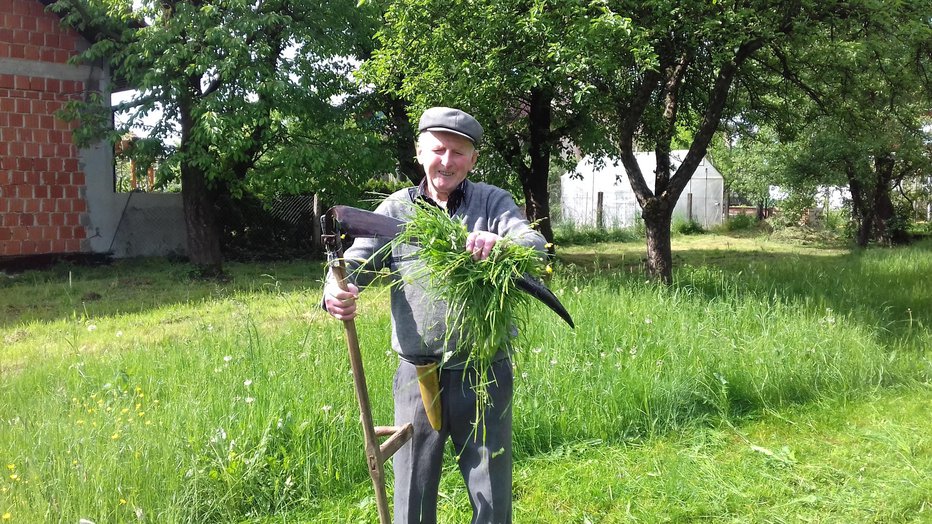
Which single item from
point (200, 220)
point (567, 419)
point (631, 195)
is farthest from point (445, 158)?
point (631, 195)

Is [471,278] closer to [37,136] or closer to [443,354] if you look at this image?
[443,354]

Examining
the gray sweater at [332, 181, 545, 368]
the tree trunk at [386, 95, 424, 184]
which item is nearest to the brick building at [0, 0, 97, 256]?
the tree trunk at [386, 95, 424, 184]

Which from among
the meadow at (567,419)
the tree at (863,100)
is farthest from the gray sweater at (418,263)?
the tree at (863,100)

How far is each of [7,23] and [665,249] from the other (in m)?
11.6

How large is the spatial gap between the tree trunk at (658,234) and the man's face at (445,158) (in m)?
7.11

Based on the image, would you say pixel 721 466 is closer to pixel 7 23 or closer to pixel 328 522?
pixel 328 522

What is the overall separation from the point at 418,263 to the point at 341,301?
1.09 ft

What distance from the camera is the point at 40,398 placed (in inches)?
172

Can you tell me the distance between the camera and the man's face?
2.60 metres

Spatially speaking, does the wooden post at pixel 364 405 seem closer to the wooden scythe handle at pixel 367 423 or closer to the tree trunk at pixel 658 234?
the wooden scythe handle at pixel 367 423

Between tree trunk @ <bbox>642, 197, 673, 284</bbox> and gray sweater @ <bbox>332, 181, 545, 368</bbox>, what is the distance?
703 cm

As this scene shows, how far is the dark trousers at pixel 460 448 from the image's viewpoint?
8.75 feet

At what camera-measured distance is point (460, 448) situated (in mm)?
2756

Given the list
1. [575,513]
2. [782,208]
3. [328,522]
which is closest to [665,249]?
[575,513]
